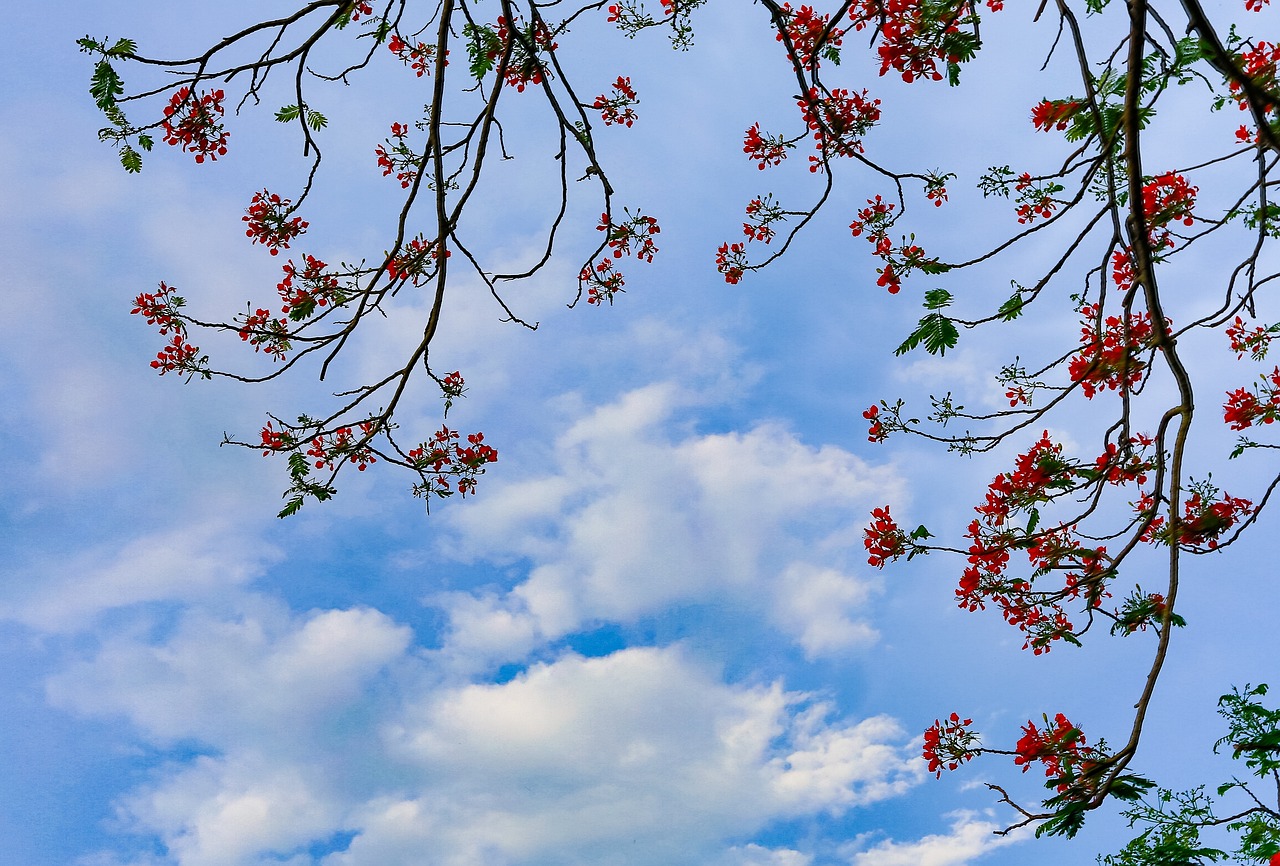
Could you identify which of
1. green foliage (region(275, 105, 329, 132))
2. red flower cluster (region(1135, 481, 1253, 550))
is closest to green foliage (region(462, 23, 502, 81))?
green foliage (region(275, 105, 329, 132))

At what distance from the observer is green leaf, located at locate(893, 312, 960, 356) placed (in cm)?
361

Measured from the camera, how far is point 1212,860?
258 inches

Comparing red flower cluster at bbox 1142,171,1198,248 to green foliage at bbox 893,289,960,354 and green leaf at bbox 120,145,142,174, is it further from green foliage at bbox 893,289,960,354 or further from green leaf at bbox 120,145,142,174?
green leaf at bbox 120,145,142,174

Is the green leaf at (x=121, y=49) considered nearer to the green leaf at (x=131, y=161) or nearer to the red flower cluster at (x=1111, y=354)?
the green leaf at (x=131, y=161)

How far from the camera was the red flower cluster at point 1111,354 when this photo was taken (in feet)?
10.7

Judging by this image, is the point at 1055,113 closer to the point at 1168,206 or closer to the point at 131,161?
the point at 1168,206

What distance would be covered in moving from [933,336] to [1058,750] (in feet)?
5.27

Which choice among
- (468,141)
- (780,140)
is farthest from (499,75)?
(780,140)

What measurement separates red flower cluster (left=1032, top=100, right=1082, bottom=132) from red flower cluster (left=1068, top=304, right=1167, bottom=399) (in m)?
0.76

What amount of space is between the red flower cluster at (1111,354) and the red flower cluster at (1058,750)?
4.00 feet

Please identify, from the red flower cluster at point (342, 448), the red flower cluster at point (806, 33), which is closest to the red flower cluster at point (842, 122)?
the red flower cluster at point (806, 33)

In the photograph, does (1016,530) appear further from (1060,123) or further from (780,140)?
(780,140)

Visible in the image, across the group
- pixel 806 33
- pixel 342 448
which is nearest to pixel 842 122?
pixel 806 33

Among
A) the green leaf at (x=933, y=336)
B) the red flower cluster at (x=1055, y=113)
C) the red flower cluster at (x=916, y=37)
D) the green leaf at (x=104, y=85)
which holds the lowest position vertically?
the green leaf at (x=933, y=336)
